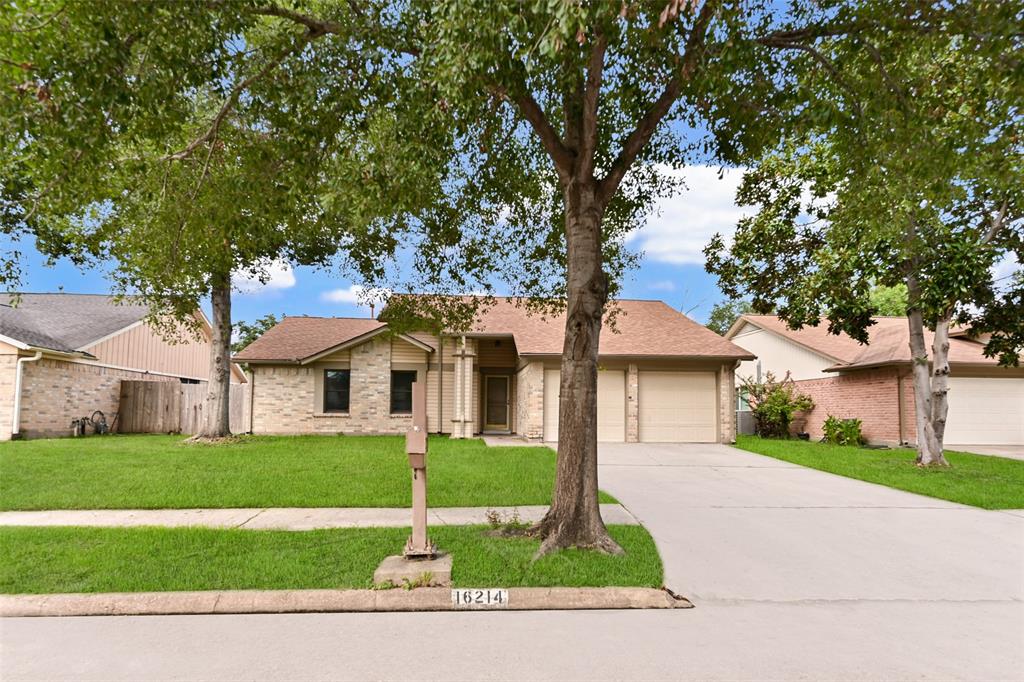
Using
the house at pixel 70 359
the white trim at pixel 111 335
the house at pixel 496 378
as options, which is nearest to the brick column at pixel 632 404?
the house at pixel 496 378

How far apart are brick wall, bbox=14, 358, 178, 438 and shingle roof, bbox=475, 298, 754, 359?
44.2ft

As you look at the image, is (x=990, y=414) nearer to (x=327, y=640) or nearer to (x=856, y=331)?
(x=856, y=331)

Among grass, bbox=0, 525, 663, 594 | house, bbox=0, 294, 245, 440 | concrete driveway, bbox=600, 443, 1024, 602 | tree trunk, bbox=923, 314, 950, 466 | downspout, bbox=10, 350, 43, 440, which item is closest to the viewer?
grass, bbox=0, 525, 663, 594

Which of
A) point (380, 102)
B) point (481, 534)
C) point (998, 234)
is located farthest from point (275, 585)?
point (998, 234)

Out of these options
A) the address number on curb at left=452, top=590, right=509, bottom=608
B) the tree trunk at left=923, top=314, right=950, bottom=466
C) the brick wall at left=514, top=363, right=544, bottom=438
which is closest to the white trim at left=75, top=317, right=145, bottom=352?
the brick wall at left=514, top=363, right=544, bottom=438

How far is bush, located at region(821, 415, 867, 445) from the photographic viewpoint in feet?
67.4

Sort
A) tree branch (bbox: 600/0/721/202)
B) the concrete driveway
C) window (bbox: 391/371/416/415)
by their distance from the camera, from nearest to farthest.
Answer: the concrete driveway < tree branch (bbox: 600/0/721/202) < window (bbox: 391/371/416/415)

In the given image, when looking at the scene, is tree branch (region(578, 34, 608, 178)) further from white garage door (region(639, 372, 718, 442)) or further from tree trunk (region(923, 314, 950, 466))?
white garage door (region(639, 372, 718, 442))

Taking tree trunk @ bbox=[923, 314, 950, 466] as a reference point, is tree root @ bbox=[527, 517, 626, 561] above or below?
below

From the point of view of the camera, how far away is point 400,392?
2109 cm

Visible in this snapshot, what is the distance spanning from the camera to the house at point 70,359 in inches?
722

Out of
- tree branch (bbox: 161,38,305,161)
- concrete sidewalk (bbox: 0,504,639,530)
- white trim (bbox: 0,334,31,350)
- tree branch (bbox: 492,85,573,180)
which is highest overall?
tree branch (bbox: 161,38,305,161)

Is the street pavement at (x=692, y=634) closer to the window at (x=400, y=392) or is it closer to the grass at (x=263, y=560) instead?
the grass at (x=263, y=560)

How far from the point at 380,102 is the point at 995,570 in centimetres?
847
